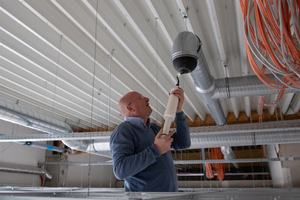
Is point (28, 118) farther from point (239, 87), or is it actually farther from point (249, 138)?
point (249, 138)

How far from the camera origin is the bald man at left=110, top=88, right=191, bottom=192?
104 centimetres

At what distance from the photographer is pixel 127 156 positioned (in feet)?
3.53

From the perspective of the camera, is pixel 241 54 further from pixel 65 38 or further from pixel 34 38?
pixel 34 38

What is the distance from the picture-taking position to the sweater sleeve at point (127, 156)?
3.38 ft

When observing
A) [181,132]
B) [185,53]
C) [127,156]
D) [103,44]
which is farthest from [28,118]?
[127,156]

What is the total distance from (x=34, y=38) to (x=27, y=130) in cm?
493

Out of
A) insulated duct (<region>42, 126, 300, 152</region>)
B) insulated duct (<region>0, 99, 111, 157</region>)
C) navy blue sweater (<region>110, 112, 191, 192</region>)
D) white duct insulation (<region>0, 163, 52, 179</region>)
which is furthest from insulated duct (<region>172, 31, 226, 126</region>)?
white duct insulation (<region>0, 163, 52, 179</region>)

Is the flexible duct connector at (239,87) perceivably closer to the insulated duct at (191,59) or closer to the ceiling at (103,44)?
the insulated duct at (191,59)

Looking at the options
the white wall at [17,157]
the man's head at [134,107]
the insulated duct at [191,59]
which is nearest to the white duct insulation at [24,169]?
the white wall at [17,157]

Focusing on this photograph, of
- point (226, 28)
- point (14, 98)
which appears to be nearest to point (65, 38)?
point (226, 28)

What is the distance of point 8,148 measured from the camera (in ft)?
21.6

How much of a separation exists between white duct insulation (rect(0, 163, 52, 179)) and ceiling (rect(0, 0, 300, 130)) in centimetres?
195

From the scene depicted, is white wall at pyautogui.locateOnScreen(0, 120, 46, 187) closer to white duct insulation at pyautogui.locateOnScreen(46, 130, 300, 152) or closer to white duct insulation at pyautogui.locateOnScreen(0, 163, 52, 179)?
white duct insulation at pyautogui.locateOnScreen(0, 163, 52, 179)

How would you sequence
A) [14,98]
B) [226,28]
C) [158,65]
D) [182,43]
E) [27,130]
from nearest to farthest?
[182,43] < [226,28] < [158,65] < [14,98] < [27,130]
